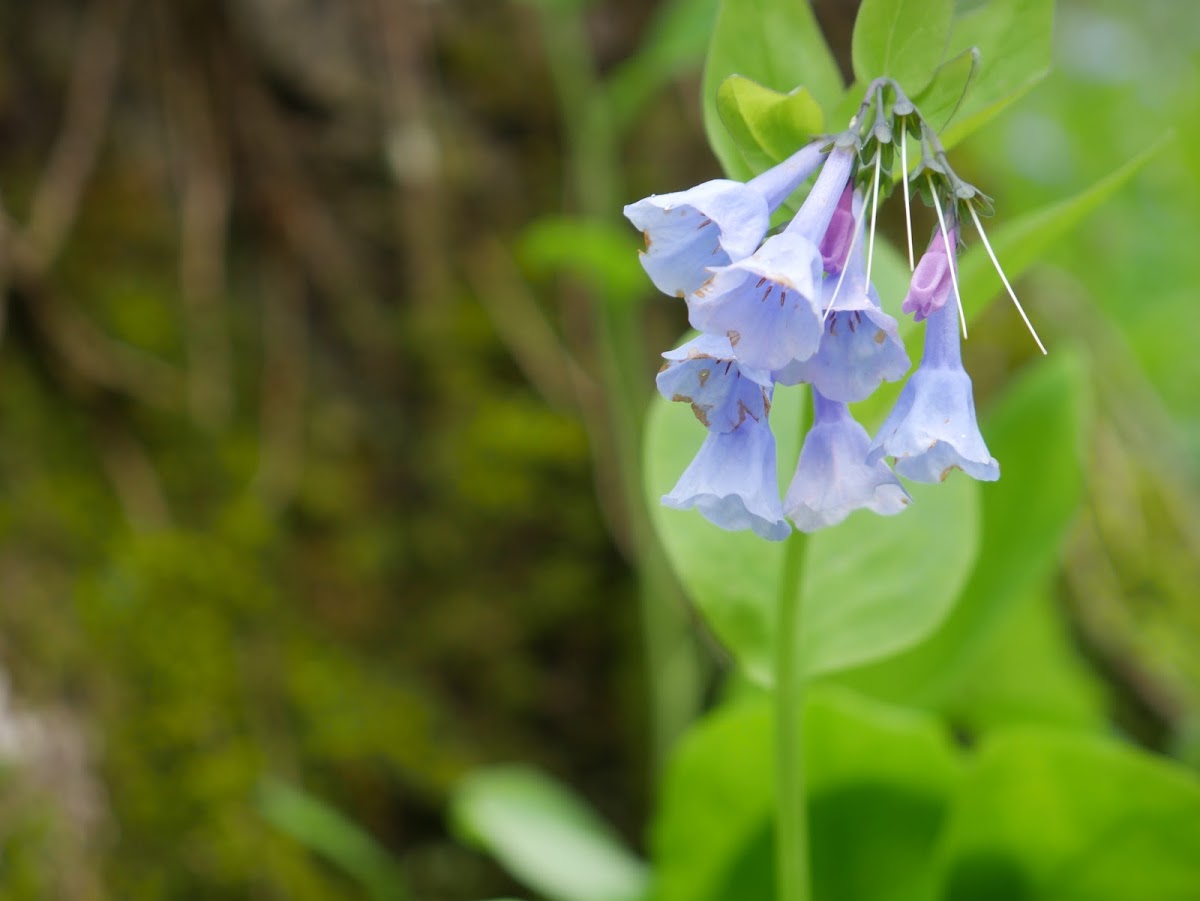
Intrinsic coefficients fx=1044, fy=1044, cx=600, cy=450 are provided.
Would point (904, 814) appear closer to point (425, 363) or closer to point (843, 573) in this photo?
point (843, 573)

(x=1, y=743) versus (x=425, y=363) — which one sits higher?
(x=425, y=363)

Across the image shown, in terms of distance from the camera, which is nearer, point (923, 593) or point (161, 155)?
point (923, 593)

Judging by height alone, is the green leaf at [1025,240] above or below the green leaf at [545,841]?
above

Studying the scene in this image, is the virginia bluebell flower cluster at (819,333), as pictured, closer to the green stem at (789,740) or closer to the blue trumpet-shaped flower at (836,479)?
the blue trumpet-shaped flower at (836,479)

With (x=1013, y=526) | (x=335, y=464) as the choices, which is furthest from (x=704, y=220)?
(x=335, y=464)

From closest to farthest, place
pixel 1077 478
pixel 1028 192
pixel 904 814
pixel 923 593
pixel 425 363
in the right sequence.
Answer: pixel 923 593 < pixel 904 814 < pixel 1077 478 < pixel 425 363 < pixel 1028 192

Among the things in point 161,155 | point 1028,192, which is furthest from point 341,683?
point 1028,192

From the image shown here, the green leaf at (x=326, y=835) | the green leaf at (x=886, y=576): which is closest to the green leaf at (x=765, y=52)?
the green leaf at (x=886, y=576)
